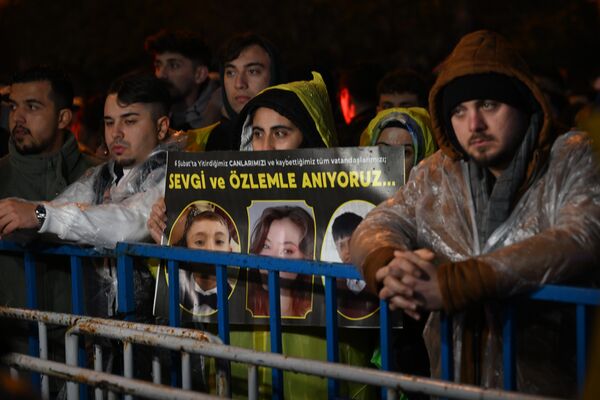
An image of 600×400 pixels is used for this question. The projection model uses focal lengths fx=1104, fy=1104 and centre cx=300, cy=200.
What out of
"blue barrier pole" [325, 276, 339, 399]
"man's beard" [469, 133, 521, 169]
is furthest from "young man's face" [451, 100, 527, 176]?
"blue barrier pole" [325, 276, 339, 399]

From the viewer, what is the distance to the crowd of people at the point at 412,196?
3900 millimetres

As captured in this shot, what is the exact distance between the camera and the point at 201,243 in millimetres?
5203

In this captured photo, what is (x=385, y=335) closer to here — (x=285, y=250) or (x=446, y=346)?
(x=446, y=346)

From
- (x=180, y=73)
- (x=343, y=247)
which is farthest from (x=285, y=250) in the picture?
(x=180, y=73)

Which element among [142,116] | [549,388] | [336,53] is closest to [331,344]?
[549,388]

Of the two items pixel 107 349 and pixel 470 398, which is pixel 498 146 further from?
pixel 107 349

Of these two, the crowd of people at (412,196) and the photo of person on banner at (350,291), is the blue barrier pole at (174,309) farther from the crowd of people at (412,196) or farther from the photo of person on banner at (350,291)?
the photo of person on banner at (350,291)

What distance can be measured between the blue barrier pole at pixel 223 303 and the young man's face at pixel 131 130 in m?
1.27

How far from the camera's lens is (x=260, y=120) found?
18.2 feet

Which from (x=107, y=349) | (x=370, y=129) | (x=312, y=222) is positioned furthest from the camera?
(x=370, y=129)

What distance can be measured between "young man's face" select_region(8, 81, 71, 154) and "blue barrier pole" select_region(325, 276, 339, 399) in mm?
2651

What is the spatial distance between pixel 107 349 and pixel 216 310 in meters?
0.68

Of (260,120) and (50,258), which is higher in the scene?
(260,120)

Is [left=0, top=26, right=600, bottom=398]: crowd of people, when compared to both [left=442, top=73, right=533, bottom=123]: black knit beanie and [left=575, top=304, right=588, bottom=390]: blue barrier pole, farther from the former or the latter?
[left=575, top=304, right=588, bottom=390]: blue barrier pole
